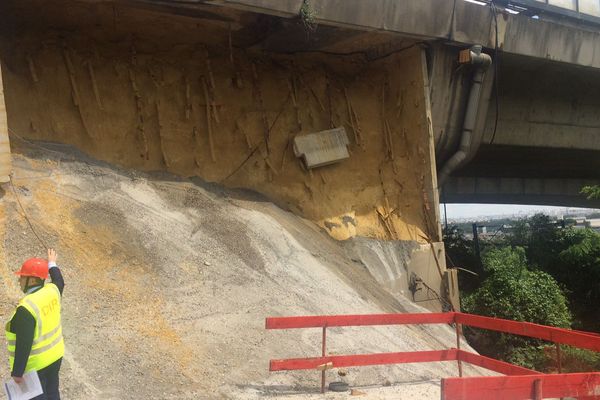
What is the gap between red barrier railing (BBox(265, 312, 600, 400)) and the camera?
379 centimetres

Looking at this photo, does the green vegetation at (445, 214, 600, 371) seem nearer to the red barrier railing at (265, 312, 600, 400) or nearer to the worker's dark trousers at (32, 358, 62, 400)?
the red barrier railing at (265, 312, 600, 400)

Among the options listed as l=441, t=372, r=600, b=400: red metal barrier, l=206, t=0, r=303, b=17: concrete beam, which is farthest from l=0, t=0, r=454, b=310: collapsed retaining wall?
l=441, t=372, r=600, b=400: red metal barrier

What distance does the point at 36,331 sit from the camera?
13.5 ft

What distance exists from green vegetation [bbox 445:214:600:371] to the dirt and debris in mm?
3037

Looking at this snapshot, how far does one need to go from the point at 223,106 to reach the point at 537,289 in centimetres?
826

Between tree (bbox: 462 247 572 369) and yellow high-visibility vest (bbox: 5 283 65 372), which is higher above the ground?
yellow high-visibility vest (bbox: 5 283 65 372)

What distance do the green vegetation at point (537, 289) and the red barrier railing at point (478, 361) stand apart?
5957 mm

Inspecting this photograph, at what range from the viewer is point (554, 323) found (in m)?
13.0

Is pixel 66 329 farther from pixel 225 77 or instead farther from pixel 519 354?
pixel 519 354

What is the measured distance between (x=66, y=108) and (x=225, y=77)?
3295 millimetres

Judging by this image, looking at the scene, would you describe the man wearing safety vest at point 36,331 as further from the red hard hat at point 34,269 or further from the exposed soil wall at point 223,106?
the exposed soil wall at point 223,106

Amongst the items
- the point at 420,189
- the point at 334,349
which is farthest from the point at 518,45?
the point at 334,349

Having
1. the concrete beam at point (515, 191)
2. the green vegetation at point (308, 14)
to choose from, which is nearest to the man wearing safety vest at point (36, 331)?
the green vegetation at point (308, 14)

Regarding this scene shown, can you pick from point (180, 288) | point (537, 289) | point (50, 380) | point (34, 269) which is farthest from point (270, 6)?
point (537, 289)
